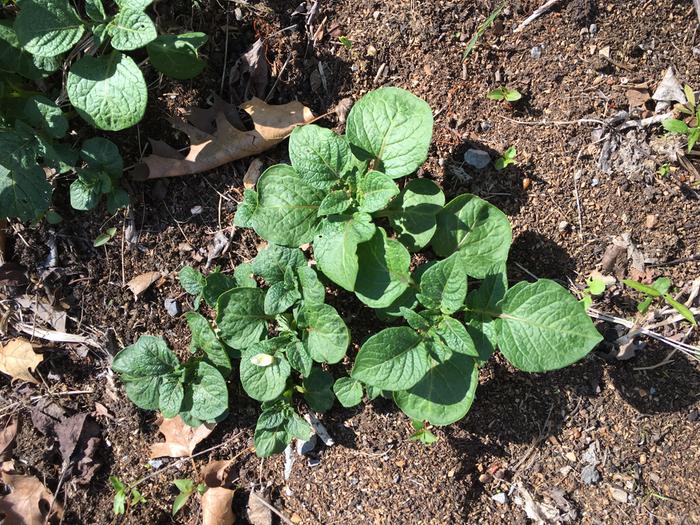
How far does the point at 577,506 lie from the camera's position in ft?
8.00

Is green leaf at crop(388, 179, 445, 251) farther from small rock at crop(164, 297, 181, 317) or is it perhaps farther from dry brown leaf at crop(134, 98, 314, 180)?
small rock at crop(164, 297, 181, 317)

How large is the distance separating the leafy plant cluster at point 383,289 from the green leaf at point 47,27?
0.92m

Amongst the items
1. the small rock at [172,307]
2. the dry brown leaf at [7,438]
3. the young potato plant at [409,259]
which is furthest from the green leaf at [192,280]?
the dry brown leaf at [7,438]

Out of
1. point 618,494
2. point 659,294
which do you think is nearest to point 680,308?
point 659,294

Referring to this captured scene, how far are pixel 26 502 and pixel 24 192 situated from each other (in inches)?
59.2

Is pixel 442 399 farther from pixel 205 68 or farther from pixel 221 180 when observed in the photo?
pixel 205 68

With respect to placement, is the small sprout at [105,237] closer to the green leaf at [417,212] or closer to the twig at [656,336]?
the green leaf at [417,212]

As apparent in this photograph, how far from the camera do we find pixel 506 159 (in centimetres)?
244

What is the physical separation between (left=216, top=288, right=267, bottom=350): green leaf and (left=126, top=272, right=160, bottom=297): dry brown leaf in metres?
0.55

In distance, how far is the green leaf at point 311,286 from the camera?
7.37ft

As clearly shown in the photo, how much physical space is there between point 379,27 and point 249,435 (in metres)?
1.96

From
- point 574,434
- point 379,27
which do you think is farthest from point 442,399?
point 379,27

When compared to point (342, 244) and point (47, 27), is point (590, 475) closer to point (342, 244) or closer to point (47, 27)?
point (342, 244)

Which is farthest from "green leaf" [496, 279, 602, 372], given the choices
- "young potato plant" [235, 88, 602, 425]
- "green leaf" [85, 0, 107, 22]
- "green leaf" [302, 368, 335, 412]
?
"green leaf" [85, 0, 107, 22]
